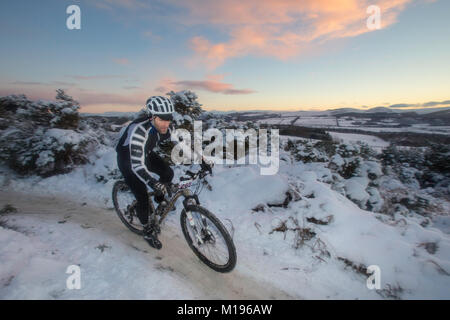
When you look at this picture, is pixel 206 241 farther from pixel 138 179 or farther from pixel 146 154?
pixel 146 154

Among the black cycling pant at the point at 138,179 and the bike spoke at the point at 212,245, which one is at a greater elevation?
the black cycling pant at the point at 138,179

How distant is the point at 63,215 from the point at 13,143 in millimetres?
5395

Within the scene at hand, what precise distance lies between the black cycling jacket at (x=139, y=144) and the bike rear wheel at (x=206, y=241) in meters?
1.01

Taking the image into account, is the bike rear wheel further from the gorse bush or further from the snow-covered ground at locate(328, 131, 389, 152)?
the snow-covered ground at locate(328, 131, 389, 152)

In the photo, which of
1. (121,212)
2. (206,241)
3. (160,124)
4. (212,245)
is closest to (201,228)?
(206,241)

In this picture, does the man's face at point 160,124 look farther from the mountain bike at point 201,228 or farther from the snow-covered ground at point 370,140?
the snow-covered ground at point 370,140

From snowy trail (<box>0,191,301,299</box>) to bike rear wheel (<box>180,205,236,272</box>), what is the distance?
6.3 inches

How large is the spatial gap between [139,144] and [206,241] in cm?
212

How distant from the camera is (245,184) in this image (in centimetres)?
612

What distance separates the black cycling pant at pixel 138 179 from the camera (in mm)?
3773

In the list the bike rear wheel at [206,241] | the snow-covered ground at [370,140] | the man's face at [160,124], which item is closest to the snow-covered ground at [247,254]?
the bike rear wheel at [206,241]

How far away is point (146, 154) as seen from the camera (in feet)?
12.7
